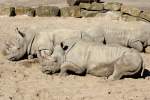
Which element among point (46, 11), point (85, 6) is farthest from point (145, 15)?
point (46, 11)

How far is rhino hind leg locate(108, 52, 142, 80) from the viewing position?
10211mm

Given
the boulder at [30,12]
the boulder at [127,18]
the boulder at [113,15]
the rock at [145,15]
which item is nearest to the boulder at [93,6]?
the boulder at [113,15]

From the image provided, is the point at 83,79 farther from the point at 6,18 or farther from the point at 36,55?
the point at 6,18

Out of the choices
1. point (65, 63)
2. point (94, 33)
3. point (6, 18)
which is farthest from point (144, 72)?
point (6, 18)

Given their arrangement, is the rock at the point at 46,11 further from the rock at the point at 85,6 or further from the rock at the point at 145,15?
the rock at the point at 145,15

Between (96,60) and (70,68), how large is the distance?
56cm

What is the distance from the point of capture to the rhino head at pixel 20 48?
39.6ft

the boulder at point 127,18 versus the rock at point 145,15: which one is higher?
the rock at point 145,15

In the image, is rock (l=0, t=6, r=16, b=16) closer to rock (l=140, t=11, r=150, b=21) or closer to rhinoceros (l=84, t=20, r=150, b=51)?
rock (l=140, t=11, r=150, b=21)

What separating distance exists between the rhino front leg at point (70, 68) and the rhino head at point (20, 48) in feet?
6.04

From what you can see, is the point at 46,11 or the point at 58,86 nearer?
the point at 58,86

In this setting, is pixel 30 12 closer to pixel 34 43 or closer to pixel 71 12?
pixel 71 12

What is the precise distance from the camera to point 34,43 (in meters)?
12.1

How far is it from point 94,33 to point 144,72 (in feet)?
8.49
